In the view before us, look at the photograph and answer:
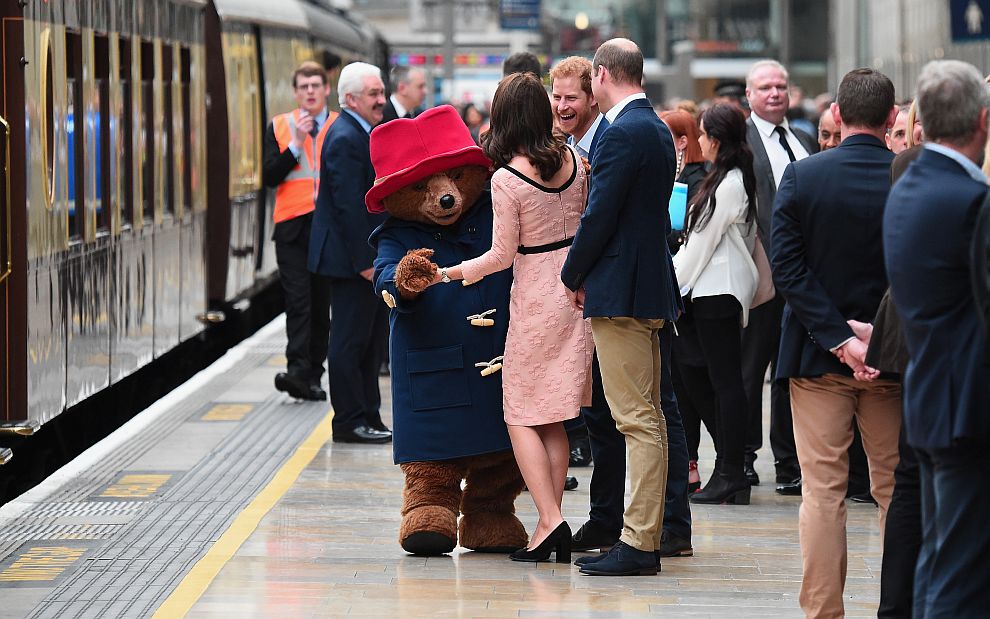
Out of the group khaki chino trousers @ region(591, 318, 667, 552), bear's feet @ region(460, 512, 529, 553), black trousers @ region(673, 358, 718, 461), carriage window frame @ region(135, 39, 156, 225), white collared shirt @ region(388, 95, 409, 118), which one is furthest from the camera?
Answer: white collared shirt @ region(388, 95, 409, 118)

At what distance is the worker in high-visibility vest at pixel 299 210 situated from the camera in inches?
465

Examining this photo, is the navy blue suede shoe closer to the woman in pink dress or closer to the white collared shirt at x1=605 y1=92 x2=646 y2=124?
the woman in pink dress

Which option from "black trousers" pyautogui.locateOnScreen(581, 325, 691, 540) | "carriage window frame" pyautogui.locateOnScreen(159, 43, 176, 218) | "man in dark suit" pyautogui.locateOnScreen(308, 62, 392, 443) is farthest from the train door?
"carriage window frame" pyautogui.locateOnScreen(159, 43, 176, 218)

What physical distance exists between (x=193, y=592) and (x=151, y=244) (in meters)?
5.75

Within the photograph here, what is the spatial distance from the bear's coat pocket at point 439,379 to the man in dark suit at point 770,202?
217 cm

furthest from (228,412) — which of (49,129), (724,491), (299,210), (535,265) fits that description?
(535,265)

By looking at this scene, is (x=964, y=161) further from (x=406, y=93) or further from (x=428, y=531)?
(x=406, y=93)

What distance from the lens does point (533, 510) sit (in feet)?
27.3

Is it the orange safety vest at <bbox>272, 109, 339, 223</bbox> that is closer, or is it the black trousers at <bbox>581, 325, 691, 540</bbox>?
the black trousers at <bbox>581, 325, 691, 540</bbox>

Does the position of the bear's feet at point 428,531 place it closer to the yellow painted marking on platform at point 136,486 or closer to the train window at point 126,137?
the yellow painted marking on platform at point 136,486

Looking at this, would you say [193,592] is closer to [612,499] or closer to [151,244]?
[612,499]

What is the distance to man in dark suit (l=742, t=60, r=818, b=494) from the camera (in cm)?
891

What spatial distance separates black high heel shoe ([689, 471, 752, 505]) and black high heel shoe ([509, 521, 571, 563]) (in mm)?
1519

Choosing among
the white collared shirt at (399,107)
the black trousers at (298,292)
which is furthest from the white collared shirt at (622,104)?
the white collared shirt at (399,107)
